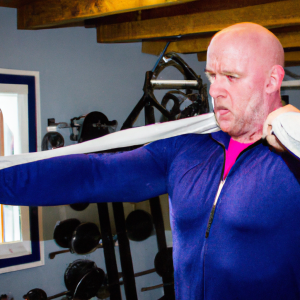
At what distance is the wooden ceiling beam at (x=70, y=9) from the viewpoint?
6.71ft

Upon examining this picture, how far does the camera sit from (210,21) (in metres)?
2.40

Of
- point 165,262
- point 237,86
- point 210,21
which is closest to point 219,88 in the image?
point 237,86

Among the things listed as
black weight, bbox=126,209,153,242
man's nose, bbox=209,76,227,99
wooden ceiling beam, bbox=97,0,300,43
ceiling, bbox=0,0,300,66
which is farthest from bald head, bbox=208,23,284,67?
black weight, bbox=126,209,153,242

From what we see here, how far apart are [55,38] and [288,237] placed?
8.89 feet

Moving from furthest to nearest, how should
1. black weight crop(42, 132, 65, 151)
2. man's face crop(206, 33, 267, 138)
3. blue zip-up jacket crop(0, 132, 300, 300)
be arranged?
black weight crop(42, 132, 65, 151)
man's face crop(206, 33, 267, 138)
blue zip-up jacket crop(0, 132, 300, 300)

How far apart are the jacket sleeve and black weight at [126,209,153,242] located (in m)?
1.78

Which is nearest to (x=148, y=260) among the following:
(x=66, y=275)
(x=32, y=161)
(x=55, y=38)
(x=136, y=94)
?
(x=66, y=275)

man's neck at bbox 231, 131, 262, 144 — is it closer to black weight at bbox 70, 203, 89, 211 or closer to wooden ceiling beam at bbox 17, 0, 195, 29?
wooden ceiling beam at bbox 17, 0, 195, 29

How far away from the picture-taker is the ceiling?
7.14 ft

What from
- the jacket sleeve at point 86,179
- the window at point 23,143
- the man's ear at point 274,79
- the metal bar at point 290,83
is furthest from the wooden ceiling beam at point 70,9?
the jacket sleeve at point 86,179

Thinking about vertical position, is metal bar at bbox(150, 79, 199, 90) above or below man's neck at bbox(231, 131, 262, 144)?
above

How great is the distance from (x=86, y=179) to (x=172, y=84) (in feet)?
5.46

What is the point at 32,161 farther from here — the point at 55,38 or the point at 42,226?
the point at 55,38

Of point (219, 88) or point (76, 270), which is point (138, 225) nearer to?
point (76, 270)
